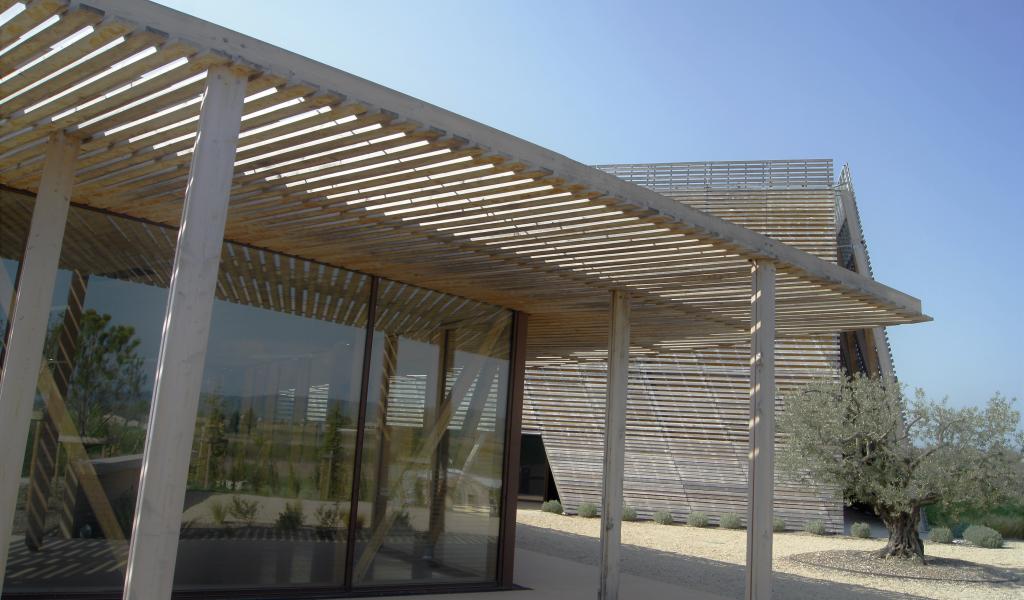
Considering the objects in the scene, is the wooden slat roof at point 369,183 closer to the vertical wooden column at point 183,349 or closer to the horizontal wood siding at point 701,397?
the vertical wooden column at point 183,349

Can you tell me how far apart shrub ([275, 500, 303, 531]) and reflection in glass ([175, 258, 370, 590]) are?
1 centimetres

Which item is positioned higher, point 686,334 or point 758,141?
point 758,141

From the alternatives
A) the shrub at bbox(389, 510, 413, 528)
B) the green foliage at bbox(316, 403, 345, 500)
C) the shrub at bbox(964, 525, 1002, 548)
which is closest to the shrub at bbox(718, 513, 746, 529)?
the shrub at bbox(964, 525, 1002, 548)

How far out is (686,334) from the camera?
9.85 metres

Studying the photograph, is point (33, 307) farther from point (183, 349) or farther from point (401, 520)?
point (401, 520)

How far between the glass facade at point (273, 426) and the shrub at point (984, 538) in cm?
1306

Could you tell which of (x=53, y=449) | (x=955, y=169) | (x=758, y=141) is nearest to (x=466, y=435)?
(x=53, y=449)

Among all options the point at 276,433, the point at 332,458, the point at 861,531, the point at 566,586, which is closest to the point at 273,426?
the point at 276,433

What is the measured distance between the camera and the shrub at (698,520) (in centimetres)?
1978

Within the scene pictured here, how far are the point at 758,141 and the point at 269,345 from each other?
→ 27652 millimetres

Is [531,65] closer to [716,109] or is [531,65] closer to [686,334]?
[686,334]

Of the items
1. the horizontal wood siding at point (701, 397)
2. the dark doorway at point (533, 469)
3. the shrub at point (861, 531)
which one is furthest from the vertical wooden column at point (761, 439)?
the dark doorway at point (533, 469)

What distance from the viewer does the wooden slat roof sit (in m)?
3.88

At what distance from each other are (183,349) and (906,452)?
13.0 m
